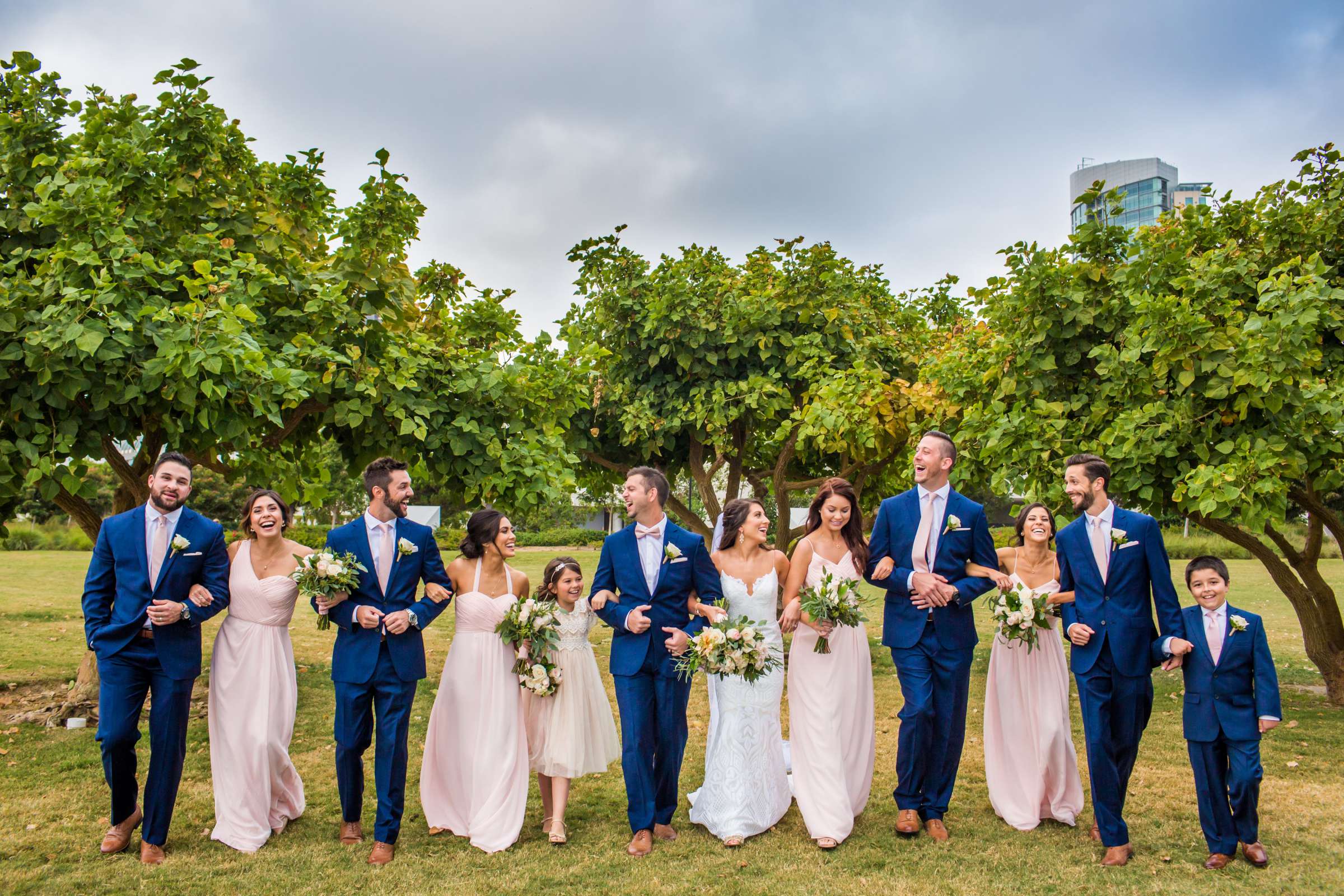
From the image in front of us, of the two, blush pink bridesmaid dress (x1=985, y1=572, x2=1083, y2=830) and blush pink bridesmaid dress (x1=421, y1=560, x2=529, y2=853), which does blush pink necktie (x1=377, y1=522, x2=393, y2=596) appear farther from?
blush pink bridesmaid dress (x1=985, y1=572, x2=1083, y2=830)

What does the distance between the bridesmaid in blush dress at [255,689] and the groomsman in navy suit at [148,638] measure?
0.19 meters

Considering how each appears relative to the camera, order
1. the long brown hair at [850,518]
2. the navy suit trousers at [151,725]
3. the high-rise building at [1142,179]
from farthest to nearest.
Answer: the high-rise building at [1142,179] < the long brown hair at [850,518] < the navy suit trousers at [151,725]

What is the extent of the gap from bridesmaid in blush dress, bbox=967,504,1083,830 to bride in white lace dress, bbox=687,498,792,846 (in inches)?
51.0

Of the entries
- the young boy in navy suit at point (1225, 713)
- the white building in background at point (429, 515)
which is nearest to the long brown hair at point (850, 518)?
the young boy in navy suit at point (1225, 713)

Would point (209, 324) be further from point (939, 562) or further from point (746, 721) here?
point (939, 562)

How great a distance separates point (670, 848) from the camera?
5562 millimetres

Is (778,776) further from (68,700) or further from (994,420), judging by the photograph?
(68,700)

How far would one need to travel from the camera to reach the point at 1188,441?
8.09 metres

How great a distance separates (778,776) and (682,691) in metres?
0.83

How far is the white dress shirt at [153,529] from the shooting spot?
538 cm

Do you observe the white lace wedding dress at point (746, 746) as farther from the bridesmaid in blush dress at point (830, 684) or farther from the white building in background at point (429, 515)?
the white building in background at point (429, 515)

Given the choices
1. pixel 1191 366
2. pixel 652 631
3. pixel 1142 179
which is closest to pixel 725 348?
pixel 1191 366

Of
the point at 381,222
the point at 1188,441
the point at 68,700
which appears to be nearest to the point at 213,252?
the point at 381,222

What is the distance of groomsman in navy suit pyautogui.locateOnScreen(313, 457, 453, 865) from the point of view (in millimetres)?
5434
